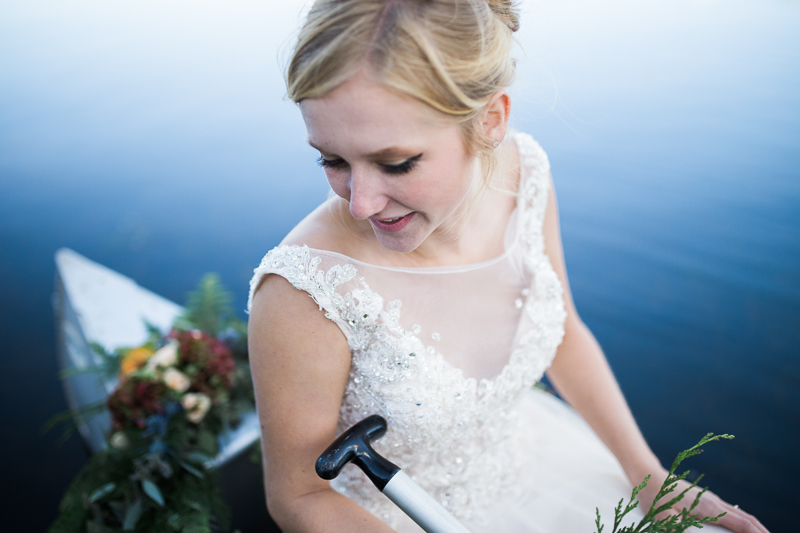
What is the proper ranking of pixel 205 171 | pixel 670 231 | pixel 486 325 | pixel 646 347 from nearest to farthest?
1. pixel 486 325
2. pixel 646 347
3. pixel 670 231
4. pixel 205 171

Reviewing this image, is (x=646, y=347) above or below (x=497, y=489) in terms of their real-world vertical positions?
below

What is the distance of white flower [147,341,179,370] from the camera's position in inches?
59.7

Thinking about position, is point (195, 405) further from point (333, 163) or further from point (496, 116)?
point (496, 116)

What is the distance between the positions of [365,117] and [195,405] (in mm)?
1167

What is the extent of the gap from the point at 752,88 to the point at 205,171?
3139mm


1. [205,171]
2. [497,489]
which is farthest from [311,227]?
[205,171]

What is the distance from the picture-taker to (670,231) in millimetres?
2434

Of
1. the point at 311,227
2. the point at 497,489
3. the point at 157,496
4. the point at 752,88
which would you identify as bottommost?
the point at 157,496

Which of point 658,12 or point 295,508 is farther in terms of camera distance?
point 658,12

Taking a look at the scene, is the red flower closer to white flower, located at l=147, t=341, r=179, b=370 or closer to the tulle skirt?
white flower, located at l=147, t=341, r=179, b=370

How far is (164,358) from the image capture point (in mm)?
1528

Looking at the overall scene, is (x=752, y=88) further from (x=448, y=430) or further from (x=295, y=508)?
(x=295, y=508)

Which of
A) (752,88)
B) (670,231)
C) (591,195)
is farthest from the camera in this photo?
(591,195)

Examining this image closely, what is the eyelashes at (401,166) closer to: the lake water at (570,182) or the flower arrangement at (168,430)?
→ the lake water at (570,182)
